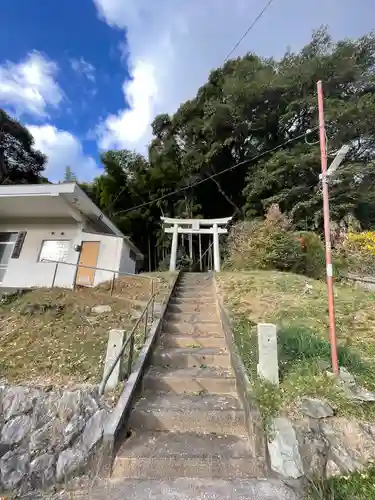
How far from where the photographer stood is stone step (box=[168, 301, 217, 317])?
250 inches

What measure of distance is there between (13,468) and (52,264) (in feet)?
22.7

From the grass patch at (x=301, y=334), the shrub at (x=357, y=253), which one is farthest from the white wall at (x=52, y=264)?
the shrub at (x=357, y=253)

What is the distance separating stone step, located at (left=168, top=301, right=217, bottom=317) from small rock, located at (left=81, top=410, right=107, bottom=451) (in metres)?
3.27

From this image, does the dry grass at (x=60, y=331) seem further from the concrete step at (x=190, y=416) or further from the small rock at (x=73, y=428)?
the concrete step at (x=190, y=416)

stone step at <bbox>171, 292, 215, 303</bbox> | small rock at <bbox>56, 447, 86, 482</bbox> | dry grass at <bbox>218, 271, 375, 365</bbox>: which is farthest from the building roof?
small rock at <bbox>56, 447, 86, 482</bbox>

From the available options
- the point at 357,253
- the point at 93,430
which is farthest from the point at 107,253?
the point at 357,253

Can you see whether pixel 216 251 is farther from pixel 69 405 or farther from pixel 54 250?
pixel 69 405

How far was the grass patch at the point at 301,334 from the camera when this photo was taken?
2.80 meters

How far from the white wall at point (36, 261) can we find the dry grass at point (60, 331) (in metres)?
1.77

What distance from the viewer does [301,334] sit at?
3943mm

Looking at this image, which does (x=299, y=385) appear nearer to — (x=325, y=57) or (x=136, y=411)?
(x=136, y=411)

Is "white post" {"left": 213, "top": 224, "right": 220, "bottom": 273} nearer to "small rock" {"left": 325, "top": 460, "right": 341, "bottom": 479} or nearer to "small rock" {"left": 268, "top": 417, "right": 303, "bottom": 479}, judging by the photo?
"small rock" {"left": 268, "top": 417, "right": 303, "bottom": 479}

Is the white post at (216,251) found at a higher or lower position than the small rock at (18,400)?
higher

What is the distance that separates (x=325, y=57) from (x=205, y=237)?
11334 millimetres
